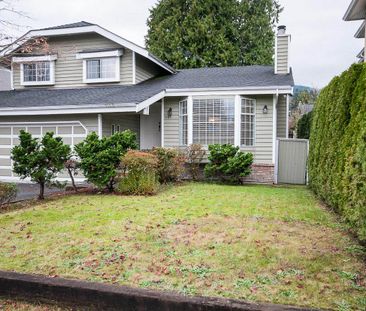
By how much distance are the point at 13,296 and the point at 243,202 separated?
19.5 ft

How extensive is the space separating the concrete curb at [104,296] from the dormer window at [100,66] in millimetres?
13082

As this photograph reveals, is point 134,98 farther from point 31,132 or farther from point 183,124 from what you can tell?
point 31,132

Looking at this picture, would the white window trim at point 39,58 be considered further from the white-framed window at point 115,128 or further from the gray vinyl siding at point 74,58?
the white-framed window at point 115,128

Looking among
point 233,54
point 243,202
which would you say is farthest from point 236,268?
point 233,54

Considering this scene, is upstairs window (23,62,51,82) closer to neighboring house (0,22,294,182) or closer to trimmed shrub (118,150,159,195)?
neighboring house (0,22,294,182)

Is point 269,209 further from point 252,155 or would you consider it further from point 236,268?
point 252,155

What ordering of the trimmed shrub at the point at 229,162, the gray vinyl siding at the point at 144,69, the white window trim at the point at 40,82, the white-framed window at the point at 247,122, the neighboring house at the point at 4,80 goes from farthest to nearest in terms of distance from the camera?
the neighboring house at the point at 4,80, the white window trim at the point at 40,82, the gray vinyl siding at the point at 144,69, the white-framed window at the point at 247,122, the trimmed shrub at the point at 229,162

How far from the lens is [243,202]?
9.05 meters

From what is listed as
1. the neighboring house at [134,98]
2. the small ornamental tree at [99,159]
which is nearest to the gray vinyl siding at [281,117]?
the neighboring house at [134,98]

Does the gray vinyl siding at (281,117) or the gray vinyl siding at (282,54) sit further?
the gray vinyl siding at (281,117)

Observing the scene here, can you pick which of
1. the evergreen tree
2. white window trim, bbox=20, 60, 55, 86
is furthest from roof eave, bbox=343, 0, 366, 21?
the evergreen tree

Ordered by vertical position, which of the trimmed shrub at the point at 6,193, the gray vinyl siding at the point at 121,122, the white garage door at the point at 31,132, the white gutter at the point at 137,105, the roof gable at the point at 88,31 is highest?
the roof gable at the point at 88,31

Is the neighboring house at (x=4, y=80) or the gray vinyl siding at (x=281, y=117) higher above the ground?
the neighboring house at (x=4, y=80)

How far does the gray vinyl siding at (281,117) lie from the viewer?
15.9 metres
